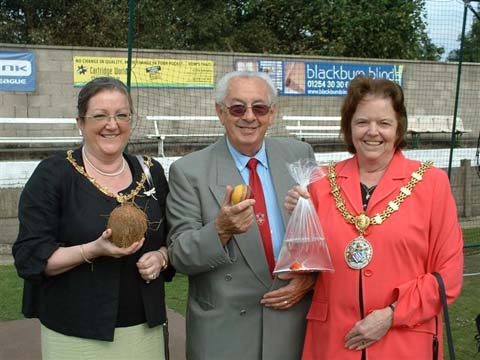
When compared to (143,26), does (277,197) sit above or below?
below

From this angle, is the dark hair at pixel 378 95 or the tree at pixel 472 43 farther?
the tree at pixel 472 43

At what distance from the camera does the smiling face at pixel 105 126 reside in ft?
8.37

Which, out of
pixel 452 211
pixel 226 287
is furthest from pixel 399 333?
pixel 226 287

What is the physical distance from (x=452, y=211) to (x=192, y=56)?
11.7 m

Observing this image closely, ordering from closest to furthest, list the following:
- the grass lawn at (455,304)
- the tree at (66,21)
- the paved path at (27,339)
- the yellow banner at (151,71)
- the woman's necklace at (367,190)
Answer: the woman's necklace at (367,190)
the paved path at (27,339)
the grass lawn at (455,304)
the yellow banner at (151,71)
the tree at (66,21)

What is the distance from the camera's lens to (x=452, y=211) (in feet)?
8.00

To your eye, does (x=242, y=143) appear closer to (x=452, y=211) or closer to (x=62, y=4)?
(x=452, y=211)

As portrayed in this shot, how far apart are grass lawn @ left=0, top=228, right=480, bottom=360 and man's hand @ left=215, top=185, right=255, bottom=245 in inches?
118

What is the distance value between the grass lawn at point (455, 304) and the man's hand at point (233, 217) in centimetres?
301

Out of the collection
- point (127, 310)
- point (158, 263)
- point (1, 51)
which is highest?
point (1, 51)

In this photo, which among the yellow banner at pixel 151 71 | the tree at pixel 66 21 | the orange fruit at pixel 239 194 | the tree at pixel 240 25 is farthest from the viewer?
the tree at pixel 240 25

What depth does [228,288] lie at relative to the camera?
262 centimetres

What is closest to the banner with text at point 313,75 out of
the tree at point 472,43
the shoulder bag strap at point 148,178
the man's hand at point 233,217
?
the tree at point 472,43

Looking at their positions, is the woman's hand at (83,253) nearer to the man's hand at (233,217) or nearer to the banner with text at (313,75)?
the man's hand at (233,217)
